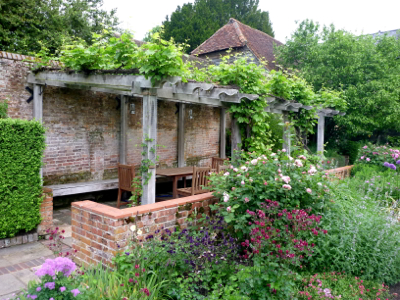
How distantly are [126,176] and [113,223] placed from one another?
336cm

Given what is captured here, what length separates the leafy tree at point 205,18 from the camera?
22.7 m

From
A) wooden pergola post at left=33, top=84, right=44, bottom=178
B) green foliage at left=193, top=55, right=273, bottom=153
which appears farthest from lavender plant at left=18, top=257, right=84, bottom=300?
wooden pergola post at left=33, top=84, right=44, bottom=178

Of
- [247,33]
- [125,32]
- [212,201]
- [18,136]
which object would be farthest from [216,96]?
[247,33]

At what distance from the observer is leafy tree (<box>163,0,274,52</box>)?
74.4 feet

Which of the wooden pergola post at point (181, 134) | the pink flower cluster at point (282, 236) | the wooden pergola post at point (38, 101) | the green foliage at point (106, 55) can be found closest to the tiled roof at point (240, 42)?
the wooden pergola post at point (181, 134)

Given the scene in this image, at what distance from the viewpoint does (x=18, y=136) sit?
4645mm

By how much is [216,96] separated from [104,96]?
331 centimetres

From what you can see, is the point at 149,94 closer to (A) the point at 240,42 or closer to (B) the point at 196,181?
(B) the point at 196,181

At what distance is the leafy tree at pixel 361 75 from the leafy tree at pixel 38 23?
7646 millimetres

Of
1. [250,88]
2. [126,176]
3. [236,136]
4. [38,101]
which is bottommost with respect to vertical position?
[126,176]

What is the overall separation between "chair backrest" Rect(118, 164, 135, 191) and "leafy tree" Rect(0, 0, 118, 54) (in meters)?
5.00

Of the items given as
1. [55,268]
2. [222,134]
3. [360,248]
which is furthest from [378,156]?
[55,268]

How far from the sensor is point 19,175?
4691 millimetres

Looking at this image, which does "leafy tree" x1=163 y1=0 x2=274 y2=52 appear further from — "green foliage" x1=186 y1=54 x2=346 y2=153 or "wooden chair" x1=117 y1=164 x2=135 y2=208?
"wooden chair" x1=117 y1=164 x2=135 y2=208
